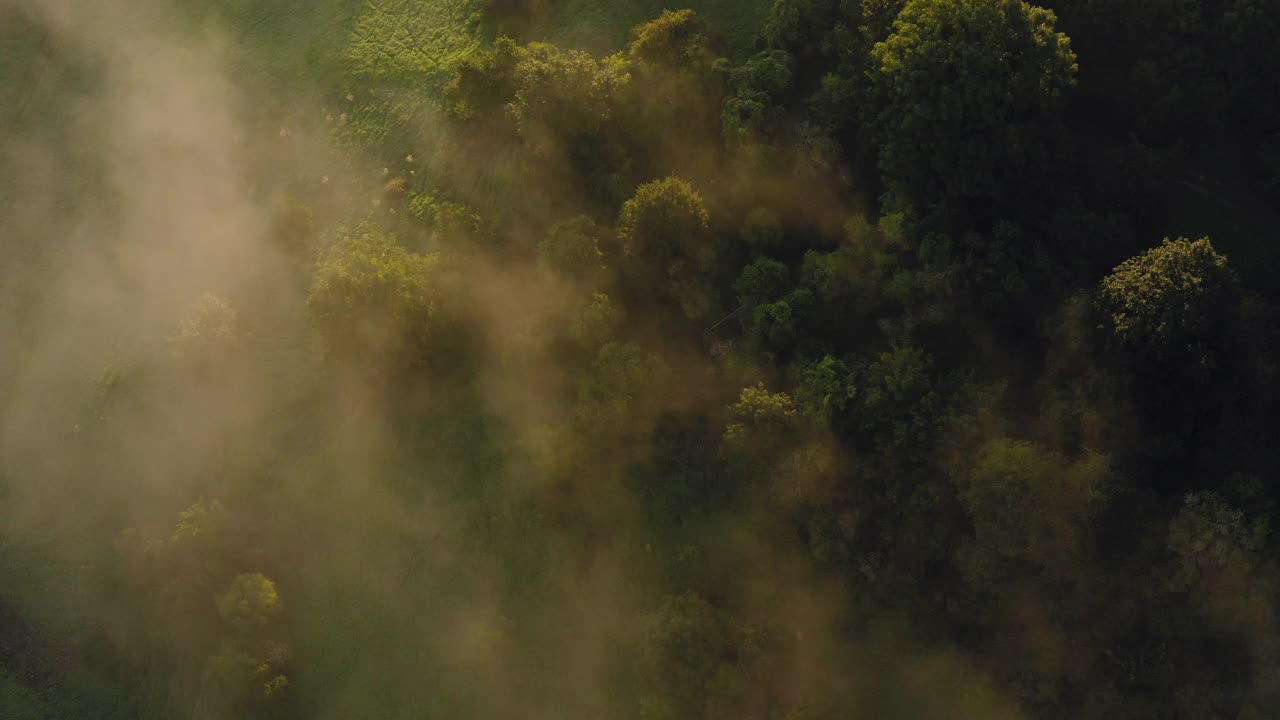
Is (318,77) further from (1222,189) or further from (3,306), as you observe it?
(1222,189)

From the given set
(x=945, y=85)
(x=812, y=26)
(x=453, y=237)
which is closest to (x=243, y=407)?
(x=453, y=237)

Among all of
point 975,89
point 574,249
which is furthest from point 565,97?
point 975,89

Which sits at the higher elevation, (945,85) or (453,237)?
(453,237)

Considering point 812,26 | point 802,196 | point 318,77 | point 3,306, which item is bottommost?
point 802,196

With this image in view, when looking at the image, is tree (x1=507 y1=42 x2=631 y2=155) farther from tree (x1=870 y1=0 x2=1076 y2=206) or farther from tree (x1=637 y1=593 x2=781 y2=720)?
tree (x1=637 y1=593 x2=781 y2=720)

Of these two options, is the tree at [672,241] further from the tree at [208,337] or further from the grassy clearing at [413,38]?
the tree at [208,337]

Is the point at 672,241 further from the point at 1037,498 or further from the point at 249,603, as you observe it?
the point at 249,603

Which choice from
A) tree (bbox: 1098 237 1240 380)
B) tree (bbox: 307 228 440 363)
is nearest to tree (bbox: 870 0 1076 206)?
tree (bbox: 1098 237 1240 380)
